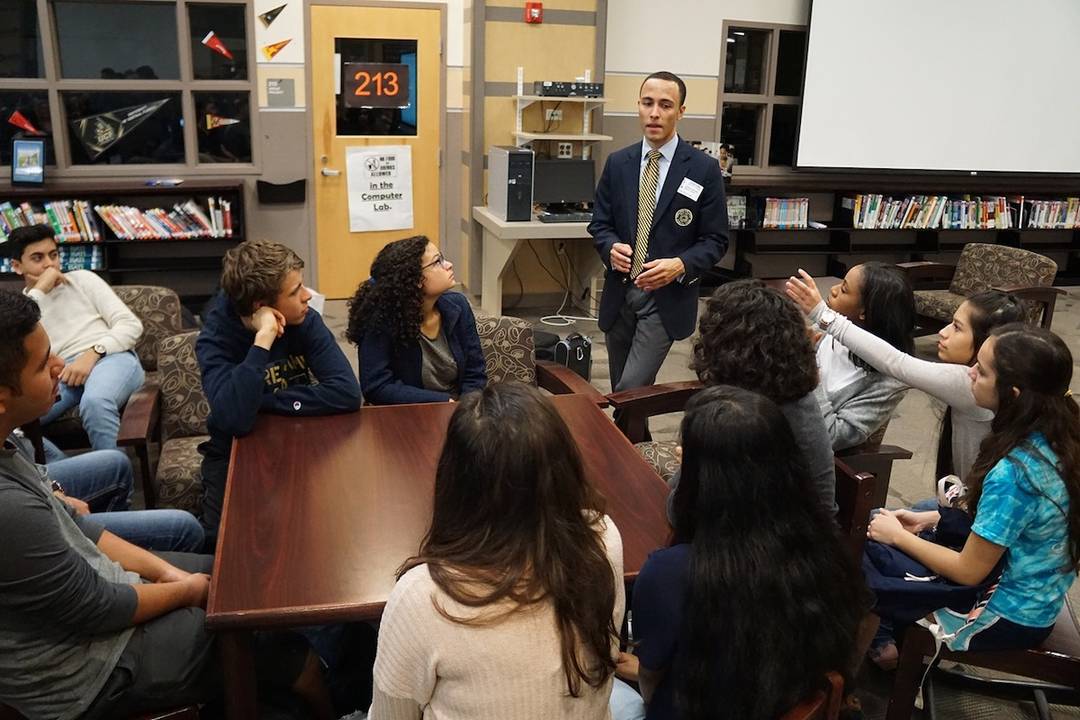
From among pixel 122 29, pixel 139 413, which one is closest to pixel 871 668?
pixel 139 413

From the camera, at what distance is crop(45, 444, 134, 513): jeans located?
2404 mm

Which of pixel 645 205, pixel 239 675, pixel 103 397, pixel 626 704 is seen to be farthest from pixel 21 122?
pixel 626 704

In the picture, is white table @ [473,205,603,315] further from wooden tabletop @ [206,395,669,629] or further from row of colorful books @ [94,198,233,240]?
wooden tabletop @ [206,395,669,629]

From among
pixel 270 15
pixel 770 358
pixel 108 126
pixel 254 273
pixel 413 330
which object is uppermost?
pixel 270 15

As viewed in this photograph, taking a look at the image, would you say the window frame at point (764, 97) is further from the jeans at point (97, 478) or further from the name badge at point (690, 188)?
the jeans at point (97, 478)

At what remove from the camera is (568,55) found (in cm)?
568

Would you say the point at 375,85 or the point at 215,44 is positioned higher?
the point at 215,44

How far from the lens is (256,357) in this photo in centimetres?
221

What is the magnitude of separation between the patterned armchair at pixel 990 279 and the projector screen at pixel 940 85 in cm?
153

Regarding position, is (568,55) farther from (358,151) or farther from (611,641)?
(611,641)

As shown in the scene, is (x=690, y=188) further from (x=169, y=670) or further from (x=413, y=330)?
(x=169, y=670)

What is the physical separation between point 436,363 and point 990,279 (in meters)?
3.88

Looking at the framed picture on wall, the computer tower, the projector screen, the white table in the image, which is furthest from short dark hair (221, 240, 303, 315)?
the projector screen

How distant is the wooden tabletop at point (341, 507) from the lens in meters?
1.51
